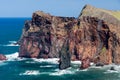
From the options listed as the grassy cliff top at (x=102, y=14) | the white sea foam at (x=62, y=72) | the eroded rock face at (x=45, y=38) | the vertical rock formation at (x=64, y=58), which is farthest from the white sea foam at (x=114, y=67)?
the eroded rock face at (x=45, y=38)

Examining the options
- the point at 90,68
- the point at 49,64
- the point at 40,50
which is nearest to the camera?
→ the point at 90,68

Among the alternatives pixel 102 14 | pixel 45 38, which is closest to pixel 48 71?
pixel 45 38

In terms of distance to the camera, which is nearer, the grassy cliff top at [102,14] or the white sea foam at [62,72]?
the white sea foam at [62,72]

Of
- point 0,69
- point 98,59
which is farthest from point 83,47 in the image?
point 0,69

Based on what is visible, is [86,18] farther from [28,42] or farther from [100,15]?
[28,42]

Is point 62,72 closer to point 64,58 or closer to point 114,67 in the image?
point 64,58

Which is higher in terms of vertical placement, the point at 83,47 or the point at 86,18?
the point at 86,18

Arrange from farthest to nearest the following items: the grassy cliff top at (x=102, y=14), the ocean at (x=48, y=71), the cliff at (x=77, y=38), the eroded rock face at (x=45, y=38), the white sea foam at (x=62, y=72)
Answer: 1. the eroded rock face at (x=45, y=38)
2. the grassy cliff top at (x=102, y=14)
3. the cliff at (x=77, y=38)
4. the white sea foam at (x=62, y=72)
5. the ocean at (x=48, y=71)

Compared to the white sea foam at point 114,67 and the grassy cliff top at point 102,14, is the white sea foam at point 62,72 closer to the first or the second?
the white sea foam at point 114,67

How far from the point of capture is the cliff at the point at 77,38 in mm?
171250

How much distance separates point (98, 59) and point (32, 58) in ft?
118

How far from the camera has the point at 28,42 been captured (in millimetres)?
194125

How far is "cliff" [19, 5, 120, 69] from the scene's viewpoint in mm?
171250

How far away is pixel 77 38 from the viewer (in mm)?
181250
